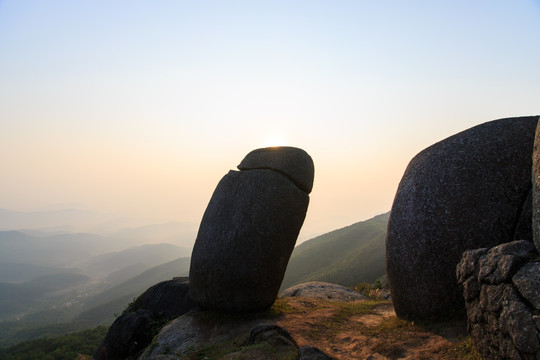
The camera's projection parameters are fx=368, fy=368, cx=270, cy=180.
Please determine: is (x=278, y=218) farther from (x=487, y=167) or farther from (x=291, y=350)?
(x=487, y=167)

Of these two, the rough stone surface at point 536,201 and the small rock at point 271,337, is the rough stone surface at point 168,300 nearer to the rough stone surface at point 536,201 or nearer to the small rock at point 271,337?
the small rock at point 271,337

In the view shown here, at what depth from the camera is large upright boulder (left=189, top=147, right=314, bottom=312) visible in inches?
544

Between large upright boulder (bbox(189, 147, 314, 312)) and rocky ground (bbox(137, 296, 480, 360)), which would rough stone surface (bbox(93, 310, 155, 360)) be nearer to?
large upright boulder (bbox(189, 147, 314, 312))

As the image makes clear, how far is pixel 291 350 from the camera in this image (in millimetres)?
9547

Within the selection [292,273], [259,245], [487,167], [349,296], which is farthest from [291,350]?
[292,273]

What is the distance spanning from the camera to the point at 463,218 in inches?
393

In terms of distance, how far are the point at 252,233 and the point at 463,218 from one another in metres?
7.16

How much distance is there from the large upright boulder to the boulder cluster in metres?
4.25

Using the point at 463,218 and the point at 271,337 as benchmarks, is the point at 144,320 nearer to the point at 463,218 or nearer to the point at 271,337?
the point at 271,337

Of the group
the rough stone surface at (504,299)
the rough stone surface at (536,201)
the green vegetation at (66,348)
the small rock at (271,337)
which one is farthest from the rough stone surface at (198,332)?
the green vegetation at (66,348)

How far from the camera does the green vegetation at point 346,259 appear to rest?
2630 inches

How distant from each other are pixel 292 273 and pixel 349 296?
68828 mm

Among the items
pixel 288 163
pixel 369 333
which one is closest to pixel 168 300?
pixel 288 163

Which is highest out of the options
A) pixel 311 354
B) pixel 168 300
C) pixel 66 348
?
pixel 311 354
